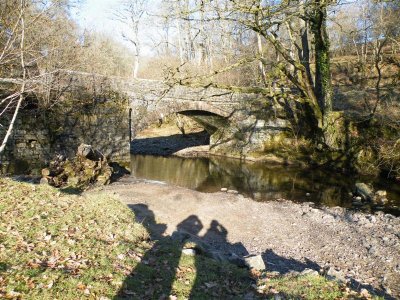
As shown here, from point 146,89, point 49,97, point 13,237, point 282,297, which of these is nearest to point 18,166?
point 49,97

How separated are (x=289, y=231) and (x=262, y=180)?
7.49 meters

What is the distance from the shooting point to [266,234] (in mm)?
9984

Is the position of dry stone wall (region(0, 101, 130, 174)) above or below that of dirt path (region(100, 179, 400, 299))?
above

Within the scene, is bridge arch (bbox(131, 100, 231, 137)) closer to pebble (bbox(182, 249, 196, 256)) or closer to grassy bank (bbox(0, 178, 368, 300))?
grassy bank (bbox(0, 178, 368, 300))

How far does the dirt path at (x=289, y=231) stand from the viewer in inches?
312

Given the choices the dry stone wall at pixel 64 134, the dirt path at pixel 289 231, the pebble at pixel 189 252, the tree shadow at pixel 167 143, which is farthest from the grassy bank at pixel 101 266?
the tree shadow at pixel 167 143

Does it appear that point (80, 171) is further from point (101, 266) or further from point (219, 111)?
point (219, 111)

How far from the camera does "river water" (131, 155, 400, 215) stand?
14.3m

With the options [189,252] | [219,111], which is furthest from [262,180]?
[189,252]

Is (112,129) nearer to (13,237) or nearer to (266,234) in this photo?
(266,234)

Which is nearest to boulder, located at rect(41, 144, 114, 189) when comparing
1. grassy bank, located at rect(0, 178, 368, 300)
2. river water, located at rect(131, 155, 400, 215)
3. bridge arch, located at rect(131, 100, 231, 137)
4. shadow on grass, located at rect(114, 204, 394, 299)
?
river water, located at rect(131, 155, 400, 215)

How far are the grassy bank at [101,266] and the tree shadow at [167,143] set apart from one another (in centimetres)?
1978

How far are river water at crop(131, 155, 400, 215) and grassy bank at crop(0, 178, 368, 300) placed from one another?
28.2 feet

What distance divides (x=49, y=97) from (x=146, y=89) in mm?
5558
